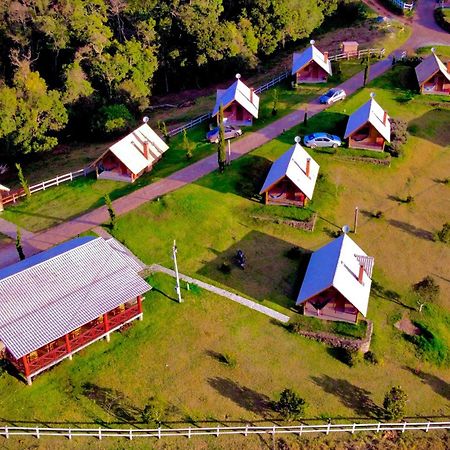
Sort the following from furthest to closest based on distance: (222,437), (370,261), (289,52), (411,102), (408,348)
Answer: (289,52), (411,102), (370,261), (408,348), (222,437)

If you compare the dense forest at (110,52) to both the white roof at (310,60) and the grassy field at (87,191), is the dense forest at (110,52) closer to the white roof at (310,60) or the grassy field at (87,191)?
the white roof at (310,60)

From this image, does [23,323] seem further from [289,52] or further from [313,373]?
[289,52]

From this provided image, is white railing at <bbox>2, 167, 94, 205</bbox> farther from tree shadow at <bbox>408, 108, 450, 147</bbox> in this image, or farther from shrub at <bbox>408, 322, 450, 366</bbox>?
tree shadow at <bbox>408, 108, 450, 147</bbox>

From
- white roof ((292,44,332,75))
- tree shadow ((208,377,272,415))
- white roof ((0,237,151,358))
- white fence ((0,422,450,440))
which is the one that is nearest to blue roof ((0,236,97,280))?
white roof ((0,237,151,358))

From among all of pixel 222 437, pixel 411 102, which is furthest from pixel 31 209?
pixel 411 102

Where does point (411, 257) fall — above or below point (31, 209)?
below

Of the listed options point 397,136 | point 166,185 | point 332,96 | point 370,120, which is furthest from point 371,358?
point 332,96

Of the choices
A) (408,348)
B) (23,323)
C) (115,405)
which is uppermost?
(23,323)
